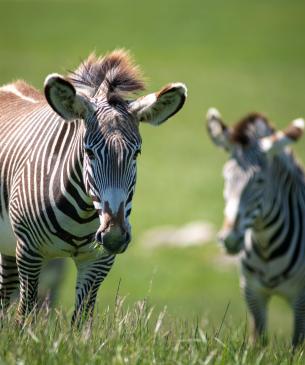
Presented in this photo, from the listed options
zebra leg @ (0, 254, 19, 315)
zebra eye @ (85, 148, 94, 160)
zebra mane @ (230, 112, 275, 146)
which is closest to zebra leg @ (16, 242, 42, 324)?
zebra leg @ (0, 254, 19, 315)

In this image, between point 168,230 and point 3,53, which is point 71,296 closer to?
point 168,230

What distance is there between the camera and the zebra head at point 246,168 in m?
12.7

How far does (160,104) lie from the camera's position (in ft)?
24.5

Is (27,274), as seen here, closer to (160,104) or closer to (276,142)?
(160,104)

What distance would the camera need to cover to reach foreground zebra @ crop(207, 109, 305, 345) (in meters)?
13.1

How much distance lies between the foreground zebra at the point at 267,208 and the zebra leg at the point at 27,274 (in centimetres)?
525

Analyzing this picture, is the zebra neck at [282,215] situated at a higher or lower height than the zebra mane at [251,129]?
lower

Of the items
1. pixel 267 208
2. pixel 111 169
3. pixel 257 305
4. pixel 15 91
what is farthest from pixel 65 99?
pixel 257 305

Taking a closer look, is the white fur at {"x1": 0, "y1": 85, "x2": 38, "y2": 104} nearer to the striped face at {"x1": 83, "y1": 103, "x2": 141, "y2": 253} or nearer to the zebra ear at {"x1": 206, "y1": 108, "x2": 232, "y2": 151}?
the striped face at {"x1": 83, "y1": 103, "x2": 141, "y2": 253}

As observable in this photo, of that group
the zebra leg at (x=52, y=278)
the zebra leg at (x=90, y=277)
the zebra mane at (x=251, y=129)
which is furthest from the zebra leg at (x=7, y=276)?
the zebra leg at (x=52, y=278)

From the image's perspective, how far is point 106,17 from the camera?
199 ft

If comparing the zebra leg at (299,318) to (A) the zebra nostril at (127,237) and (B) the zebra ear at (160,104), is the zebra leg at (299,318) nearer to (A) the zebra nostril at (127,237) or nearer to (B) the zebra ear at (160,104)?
(B) the zebra ear at (160,104)

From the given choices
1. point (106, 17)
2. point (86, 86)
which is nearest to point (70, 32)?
point (106, 17)

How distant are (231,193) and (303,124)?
65.8 inches
